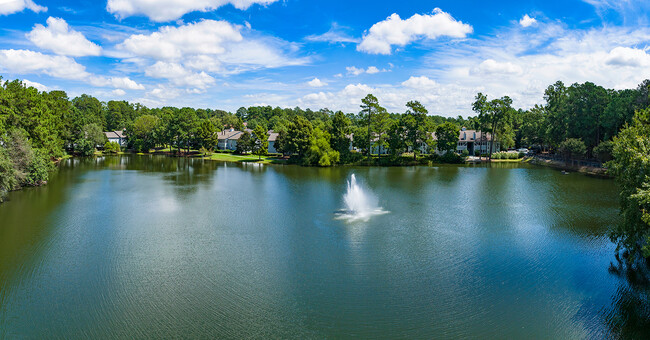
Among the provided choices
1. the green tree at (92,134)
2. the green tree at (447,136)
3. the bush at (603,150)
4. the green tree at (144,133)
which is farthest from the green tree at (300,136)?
the green tree at (92,134)

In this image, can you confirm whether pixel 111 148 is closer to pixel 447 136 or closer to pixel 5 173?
pixel 5 173

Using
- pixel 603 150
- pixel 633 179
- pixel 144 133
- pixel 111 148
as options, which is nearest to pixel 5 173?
pixel 633 179

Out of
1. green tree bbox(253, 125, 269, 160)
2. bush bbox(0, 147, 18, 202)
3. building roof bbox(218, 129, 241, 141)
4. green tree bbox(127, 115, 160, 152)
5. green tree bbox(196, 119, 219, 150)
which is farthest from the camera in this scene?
building roof bbox(218, 129, 241, 141)

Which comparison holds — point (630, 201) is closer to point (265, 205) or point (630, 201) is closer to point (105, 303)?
point (105, 303)

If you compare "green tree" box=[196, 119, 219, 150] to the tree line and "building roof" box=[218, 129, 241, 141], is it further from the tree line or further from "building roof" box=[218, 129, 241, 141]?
"building roof" box=[218, 129, 241, 141]

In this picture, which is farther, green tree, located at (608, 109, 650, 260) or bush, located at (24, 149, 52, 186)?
bush, located at (24, 149, 52, 186)

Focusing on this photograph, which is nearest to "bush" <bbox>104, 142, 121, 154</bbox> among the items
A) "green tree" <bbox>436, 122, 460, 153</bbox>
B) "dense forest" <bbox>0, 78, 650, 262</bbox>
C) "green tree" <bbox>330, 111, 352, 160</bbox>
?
"dense forest" <bbox>0, 78, 650, 262</bbox>

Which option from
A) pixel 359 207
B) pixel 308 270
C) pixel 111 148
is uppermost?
pixel 111 148

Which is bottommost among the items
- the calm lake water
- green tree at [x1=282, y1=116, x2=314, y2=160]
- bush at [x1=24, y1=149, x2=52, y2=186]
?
the calm lake water
